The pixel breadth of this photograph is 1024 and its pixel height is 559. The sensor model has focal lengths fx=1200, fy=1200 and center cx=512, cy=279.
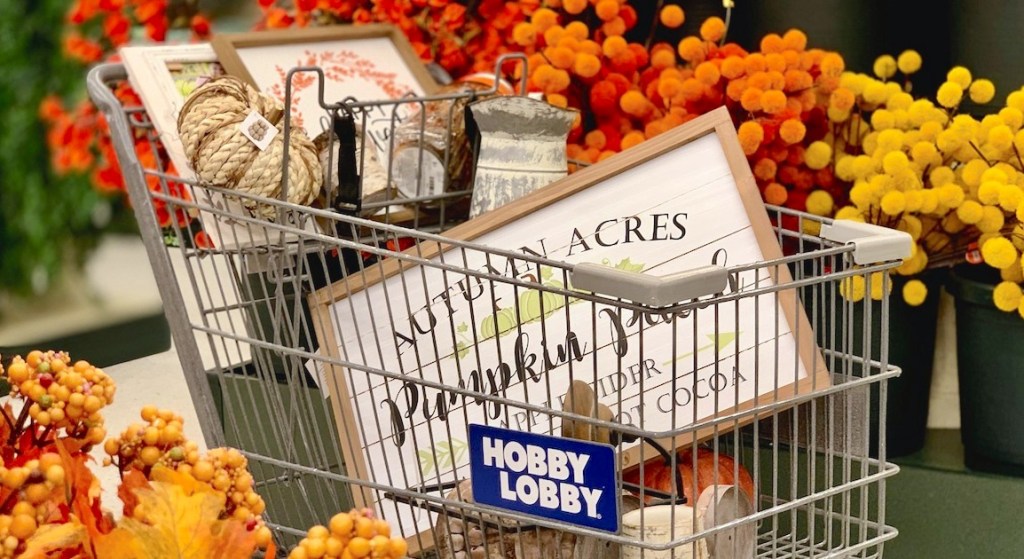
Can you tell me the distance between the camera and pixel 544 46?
1.49m

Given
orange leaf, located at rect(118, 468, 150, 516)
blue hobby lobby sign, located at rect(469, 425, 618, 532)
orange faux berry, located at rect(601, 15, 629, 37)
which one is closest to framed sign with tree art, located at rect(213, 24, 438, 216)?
orange faux berry, located at rect(601, 15, 629, 37)

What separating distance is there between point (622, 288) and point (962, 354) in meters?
0.75

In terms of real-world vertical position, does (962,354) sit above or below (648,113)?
below

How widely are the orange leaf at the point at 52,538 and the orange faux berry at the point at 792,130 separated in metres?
0.91

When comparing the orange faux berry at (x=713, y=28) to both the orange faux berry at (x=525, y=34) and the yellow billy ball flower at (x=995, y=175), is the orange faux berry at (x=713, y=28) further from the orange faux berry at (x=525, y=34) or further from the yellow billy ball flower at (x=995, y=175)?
the yellow billy ball flower at (x=995, y=175)

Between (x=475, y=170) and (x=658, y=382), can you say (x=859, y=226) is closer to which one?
(x=658, y=382)

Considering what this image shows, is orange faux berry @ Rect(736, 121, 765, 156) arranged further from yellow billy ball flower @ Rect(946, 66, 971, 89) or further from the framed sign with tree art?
the framed sign with tree art

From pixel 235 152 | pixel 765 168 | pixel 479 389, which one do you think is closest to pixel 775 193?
pixel 765 168

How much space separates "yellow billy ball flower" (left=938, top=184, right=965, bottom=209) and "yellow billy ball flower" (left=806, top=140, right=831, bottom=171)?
0.14m

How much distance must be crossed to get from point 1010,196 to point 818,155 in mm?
220

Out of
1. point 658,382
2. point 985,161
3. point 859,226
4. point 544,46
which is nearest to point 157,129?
point 544,46

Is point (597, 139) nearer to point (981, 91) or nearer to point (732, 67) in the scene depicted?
point (732, 67)

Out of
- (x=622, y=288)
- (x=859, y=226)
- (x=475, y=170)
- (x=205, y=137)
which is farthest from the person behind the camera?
(x=475, y=170)

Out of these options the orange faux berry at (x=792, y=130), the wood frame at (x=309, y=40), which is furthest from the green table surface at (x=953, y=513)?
the wood frame at (x=309, y=40)
